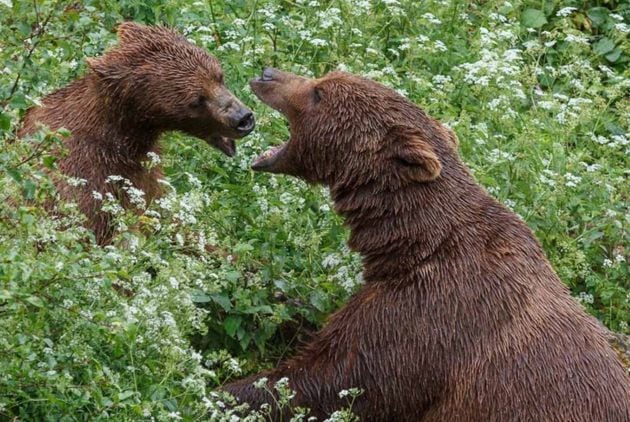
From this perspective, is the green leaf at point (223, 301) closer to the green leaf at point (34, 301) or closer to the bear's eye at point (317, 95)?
the bear's eye at point (317, 95)

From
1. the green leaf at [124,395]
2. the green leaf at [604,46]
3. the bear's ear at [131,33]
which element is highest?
the bear's ear at [131,33]

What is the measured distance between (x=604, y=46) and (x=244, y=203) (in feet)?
16.8

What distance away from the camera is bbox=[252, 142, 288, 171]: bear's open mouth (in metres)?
9.09

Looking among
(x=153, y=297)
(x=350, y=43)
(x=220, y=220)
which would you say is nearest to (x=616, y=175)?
(x=350, y=43)

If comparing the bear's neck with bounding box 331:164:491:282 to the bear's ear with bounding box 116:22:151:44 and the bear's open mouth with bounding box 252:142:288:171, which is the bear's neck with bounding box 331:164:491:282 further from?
the bear's ear with bounding box 116:22:151:44

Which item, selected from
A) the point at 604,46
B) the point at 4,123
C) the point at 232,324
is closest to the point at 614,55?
the point at 604,46

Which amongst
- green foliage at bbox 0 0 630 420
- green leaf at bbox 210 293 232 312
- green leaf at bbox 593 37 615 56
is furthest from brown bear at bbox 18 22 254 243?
green leaf at bbox 593 37 615 56

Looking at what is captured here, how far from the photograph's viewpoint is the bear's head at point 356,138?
8.51 m

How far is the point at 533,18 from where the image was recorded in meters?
13.5

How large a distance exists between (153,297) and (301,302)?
222 centimetres

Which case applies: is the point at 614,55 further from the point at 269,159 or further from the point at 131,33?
the point at 131,33

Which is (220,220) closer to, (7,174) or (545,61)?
(7,174)

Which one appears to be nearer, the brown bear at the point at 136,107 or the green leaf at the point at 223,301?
the green leaf at the point at 223,301

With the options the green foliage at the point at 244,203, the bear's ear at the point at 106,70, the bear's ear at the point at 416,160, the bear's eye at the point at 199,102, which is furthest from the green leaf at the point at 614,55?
the bear's ear at the point at 106,70
